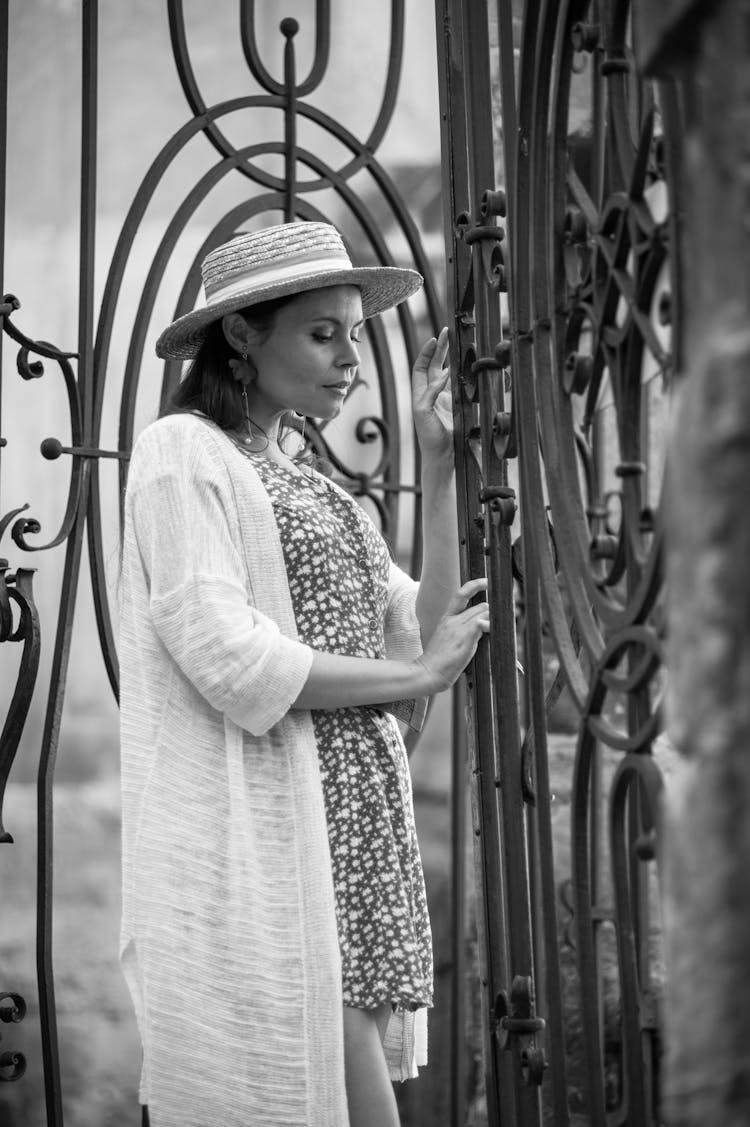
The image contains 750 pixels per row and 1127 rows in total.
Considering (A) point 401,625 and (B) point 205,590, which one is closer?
(B) point 205,590

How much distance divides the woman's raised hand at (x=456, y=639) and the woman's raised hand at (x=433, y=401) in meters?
0.24

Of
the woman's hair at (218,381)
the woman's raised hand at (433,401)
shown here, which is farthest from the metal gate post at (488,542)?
the woman's hair at (218,381)

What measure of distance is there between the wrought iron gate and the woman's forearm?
9cm

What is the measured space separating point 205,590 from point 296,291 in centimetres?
53

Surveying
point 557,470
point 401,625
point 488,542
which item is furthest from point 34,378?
point 557,470

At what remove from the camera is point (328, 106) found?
3449 mm

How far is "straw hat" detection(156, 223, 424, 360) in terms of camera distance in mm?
2176

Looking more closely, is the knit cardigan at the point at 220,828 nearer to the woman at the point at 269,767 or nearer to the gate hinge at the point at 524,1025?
the woman at the point at 269,767

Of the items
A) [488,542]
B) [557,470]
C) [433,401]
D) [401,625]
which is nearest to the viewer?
[557,470]

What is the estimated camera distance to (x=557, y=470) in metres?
1.60

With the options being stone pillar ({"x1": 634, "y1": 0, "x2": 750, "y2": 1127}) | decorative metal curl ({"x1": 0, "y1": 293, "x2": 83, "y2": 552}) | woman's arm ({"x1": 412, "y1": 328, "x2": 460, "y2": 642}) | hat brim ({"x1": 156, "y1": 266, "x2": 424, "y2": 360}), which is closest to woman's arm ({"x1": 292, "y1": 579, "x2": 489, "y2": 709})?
woman's arm ({"x1": 412, "y1": 328, "x2": 460, "y2": 642})

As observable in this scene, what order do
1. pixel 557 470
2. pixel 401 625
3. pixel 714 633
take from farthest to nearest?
pixel 401 625 < pixel 557 470 < pixel 714 633

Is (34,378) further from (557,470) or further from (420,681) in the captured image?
(557,470)

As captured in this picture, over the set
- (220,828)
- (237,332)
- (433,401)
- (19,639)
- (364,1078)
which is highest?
(237,332)
